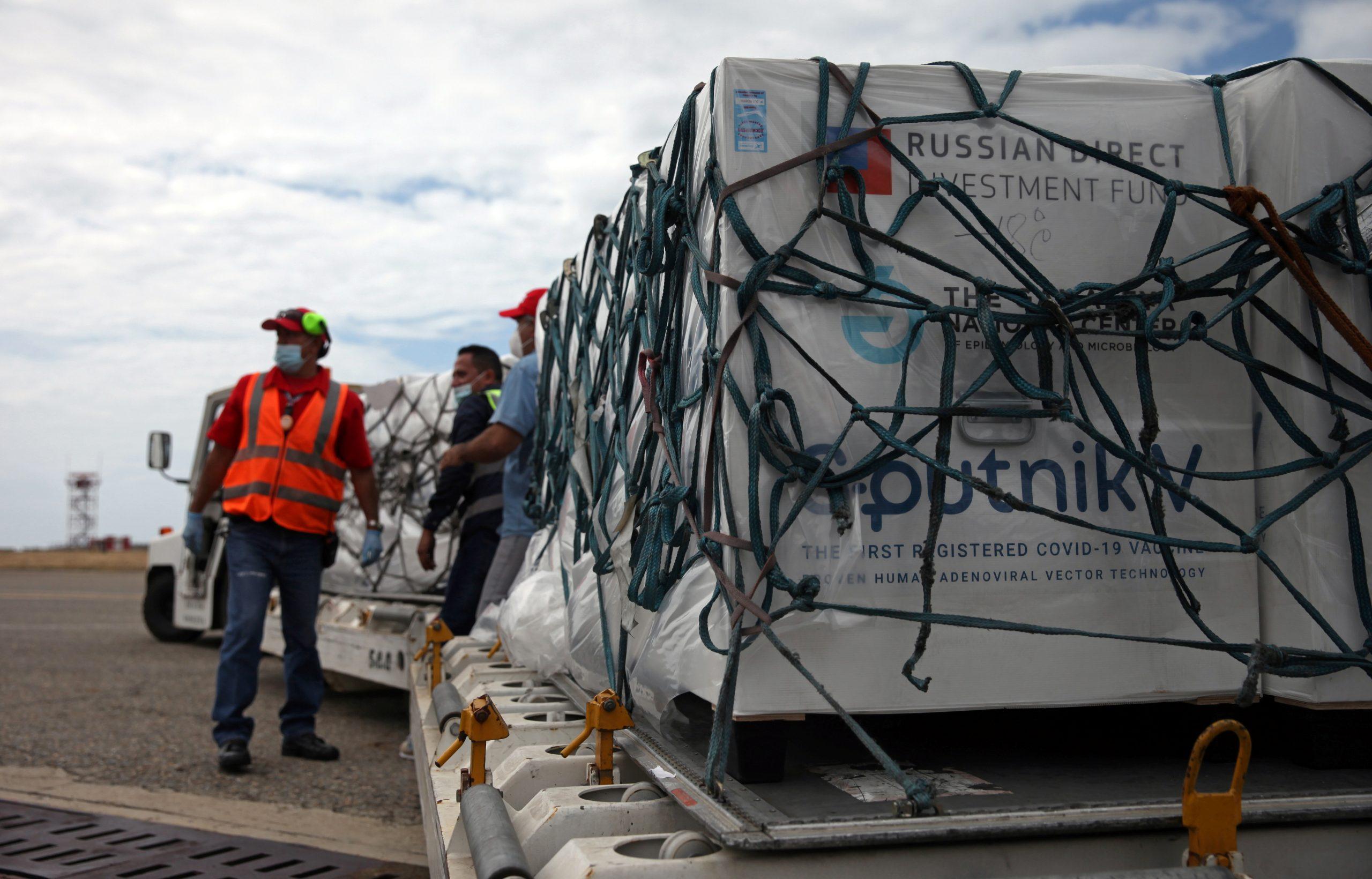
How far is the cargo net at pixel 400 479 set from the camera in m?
7.80

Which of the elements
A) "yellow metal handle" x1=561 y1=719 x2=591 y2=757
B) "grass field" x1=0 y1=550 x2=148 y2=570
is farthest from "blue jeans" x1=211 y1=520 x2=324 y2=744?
"grass field" x1=0 y1=550 x2=148 y2=570

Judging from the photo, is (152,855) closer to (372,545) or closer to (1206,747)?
(372,545)

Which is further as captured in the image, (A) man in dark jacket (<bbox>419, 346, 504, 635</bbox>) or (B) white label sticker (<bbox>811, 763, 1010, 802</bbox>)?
(A) man in dark jacket (<bbox>419, 346, 504, 635</bbox>)

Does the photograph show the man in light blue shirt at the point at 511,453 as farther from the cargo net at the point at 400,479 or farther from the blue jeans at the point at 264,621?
the cargo net at the point at 400,479

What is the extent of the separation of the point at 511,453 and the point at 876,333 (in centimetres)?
300

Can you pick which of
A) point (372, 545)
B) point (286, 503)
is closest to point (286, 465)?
point (286, 503)

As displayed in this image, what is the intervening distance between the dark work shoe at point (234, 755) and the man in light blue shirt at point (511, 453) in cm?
111

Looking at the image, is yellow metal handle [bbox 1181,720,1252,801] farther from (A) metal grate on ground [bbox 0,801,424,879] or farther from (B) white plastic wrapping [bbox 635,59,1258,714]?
(A) metal grate on ground [bbox 0,801,424,879]

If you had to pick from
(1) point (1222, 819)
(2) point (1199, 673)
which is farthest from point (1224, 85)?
(1) point (1222, 819)

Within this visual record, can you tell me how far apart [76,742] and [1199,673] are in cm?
512

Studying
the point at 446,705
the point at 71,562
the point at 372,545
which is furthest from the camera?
the point at 71,562

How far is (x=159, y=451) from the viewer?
8633mm

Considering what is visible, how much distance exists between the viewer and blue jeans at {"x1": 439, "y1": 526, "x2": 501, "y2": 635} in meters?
5.02

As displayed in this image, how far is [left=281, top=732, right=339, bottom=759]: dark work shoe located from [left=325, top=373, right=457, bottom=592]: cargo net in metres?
2.52
